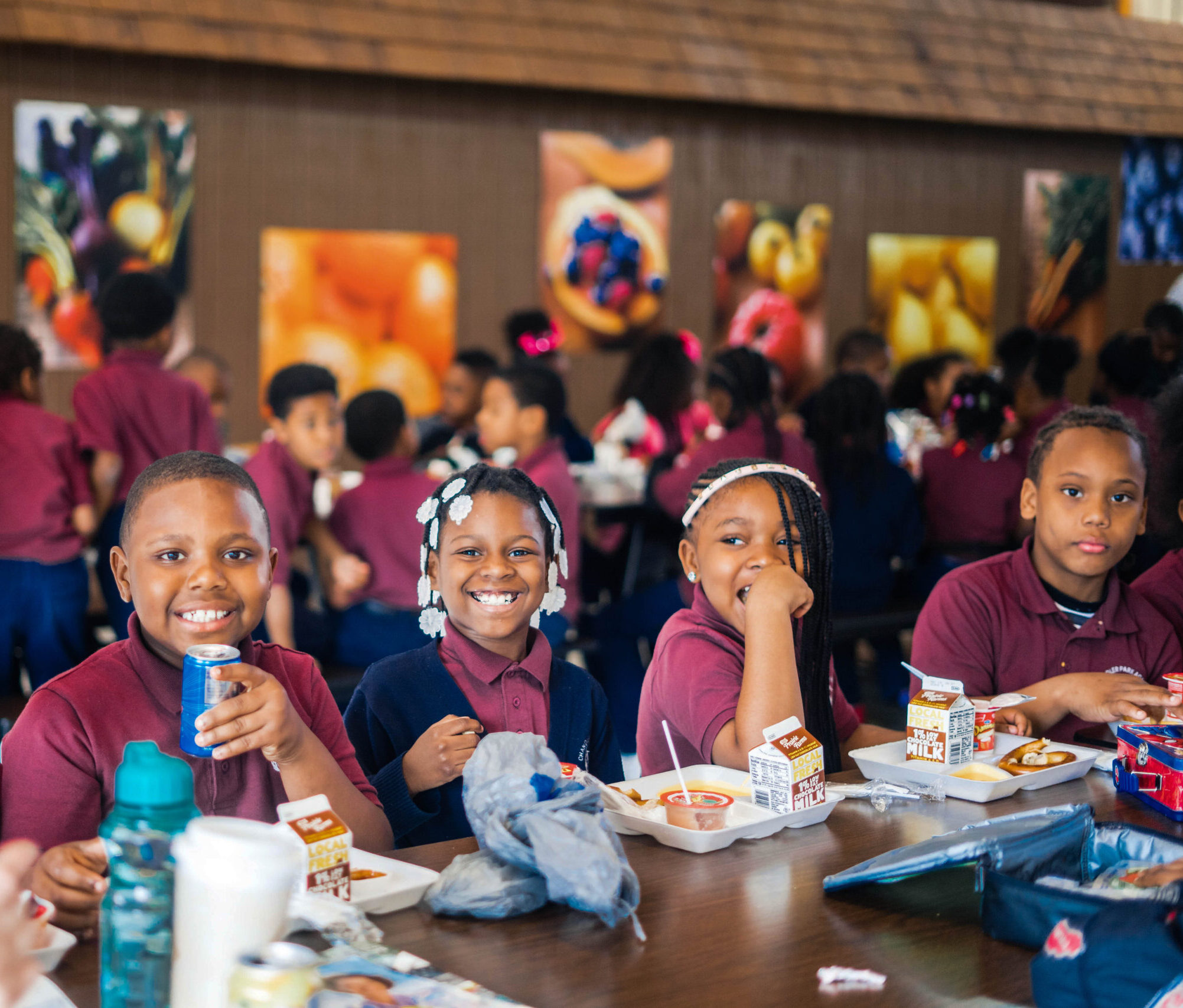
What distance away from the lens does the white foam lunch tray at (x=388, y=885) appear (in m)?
1.49

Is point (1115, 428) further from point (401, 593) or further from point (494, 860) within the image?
point (401, 593)

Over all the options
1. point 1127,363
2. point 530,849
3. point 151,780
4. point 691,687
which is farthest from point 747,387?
point 151,780

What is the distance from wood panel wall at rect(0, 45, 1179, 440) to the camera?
7379mm

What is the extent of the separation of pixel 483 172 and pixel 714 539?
6.41 meters

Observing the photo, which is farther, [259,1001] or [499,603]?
[499,603]

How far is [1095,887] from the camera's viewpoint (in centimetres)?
154

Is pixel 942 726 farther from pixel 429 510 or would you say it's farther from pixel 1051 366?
pixel 1051 366

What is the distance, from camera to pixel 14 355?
14.3 ft

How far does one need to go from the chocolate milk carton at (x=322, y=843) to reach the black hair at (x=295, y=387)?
9.93 feet

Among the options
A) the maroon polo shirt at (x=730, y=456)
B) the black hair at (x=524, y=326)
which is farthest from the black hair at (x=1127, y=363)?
the black hair at (x=524, y=326)

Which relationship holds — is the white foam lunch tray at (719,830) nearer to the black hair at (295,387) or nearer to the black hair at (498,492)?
the black hair at (498,492)

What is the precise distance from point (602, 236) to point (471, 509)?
6.81 m

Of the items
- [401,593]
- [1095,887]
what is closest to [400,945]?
[1095,887]

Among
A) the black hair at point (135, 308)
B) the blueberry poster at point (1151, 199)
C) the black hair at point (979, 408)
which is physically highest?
the blueberry poster at point (1151, 199)
